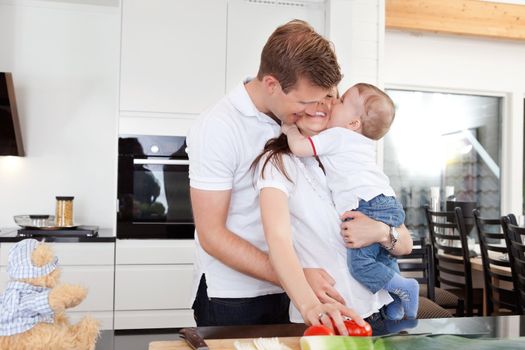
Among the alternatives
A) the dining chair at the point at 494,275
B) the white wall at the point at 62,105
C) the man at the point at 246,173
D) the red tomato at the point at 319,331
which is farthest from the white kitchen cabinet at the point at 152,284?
the red tomato at the point at 319,331

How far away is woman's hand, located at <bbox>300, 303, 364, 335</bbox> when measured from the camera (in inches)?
42.4

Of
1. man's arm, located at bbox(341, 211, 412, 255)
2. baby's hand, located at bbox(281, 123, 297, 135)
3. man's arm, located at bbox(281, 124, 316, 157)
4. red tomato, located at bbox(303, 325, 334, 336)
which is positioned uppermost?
baby's hand, located at bbox(281, 123, 297, 135)

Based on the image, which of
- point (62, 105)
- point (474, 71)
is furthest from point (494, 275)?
point (62, 105)

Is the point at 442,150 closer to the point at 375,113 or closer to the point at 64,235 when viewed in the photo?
the point at 64,235

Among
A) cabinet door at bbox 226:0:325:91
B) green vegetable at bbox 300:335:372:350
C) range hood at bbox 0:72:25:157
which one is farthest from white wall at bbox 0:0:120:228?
green vegetable at bbox 300:335:372:350

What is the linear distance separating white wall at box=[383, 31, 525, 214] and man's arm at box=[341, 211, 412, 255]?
3682mm

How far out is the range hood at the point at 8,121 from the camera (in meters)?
3.56

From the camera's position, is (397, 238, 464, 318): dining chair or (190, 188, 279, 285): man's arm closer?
(190, 188, 279, 285): man's arm

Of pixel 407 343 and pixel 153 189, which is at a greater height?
pixel 153 189

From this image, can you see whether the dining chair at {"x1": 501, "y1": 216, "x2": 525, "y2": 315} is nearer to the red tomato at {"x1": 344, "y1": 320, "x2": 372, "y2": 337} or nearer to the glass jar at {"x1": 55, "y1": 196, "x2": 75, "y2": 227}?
the red tomato at {"x1": 344, "y1": 320, "x2": 372, "y2": 337}

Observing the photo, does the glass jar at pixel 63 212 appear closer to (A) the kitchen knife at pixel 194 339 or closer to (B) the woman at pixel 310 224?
(B) the woman at pixel 310 224

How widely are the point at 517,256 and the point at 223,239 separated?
234cm

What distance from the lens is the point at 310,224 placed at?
56.0 inches

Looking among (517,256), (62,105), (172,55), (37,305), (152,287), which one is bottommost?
(152,287)
